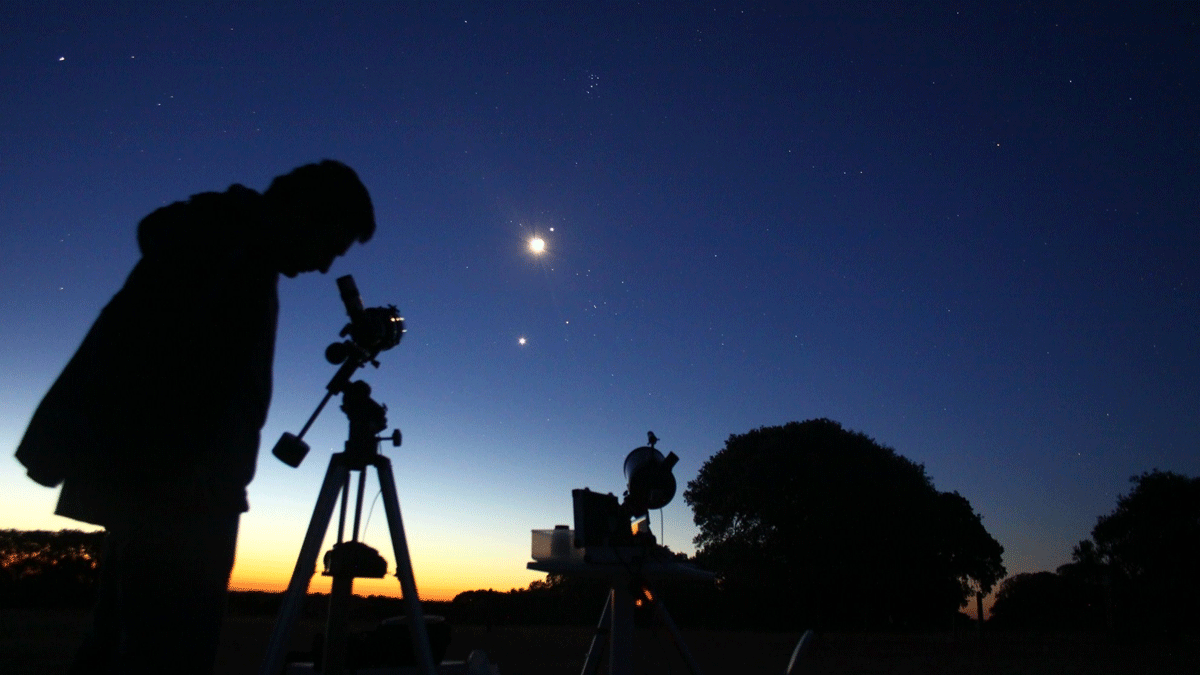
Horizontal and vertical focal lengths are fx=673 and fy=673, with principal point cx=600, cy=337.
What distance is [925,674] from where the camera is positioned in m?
10.6

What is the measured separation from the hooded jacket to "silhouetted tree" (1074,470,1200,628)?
3160 cm

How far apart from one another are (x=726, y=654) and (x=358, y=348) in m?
12.6

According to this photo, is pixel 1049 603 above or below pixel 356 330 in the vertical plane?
below

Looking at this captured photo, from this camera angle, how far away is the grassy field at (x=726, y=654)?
29.0ft

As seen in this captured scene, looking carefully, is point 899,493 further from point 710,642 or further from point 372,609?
point 372,609

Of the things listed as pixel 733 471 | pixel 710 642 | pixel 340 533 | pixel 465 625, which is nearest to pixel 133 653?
pixel 340 533

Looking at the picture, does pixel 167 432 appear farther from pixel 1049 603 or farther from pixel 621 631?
pixel 1049 603

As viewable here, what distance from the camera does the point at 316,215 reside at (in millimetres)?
2057

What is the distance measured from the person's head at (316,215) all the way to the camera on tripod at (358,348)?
404 millimetres

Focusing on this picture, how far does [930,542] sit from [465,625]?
15813 millimetres

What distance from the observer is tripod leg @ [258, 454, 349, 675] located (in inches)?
92.7

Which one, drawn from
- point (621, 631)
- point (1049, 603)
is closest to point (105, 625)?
point (621, 631)

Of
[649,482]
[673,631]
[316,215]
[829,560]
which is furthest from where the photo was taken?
[829,560]

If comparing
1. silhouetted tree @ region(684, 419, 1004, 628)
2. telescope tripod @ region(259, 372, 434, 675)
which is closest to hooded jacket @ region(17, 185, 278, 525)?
telescope tripod @ region(259, 372, 434, 675)
